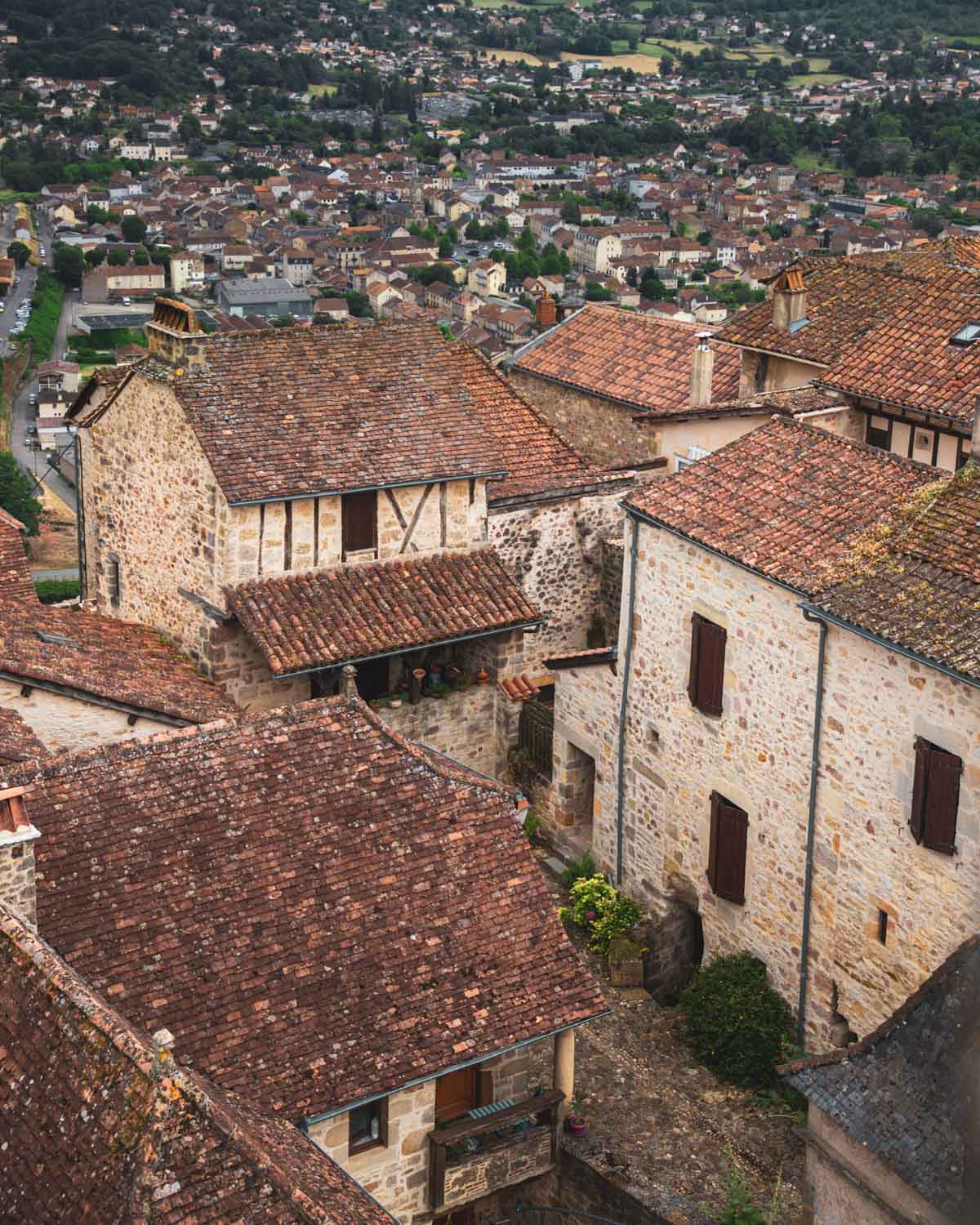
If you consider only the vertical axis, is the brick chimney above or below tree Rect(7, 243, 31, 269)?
above

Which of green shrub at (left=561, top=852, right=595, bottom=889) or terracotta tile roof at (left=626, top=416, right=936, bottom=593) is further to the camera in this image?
green shrub at (left=561, top=852, right=595, bottom=889)

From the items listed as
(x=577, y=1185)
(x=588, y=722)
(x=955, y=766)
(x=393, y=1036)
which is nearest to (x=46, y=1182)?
(x=393, y=1036)

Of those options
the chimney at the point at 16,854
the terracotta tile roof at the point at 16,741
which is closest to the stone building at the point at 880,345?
the terracotta tile roof at the point at 16,741

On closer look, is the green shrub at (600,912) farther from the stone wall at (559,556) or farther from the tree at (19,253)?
the tree at (19,253)

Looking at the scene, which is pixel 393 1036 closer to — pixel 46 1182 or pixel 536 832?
pixel 46 1182

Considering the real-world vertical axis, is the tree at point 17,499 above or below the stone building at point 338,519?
below

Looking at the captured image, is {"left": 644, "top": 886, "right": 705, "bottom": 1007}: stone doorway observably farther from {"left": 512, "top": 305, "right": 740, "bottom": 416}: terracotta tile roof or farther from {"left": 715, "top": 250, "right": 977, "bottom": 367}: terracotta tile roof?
{"left": 512, "top": 305, "right": 740, "bottom": 416}: terracotta tile roof

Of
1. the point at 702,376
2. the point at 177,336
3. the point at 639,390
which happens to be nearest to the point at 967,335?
the point at 702,376

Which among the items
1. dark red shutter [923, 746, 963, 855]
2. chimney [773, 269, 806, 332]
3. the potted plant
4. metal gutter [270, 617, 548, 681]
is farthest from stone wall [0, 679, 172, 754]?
chimney [773, 269, 806, 332]
